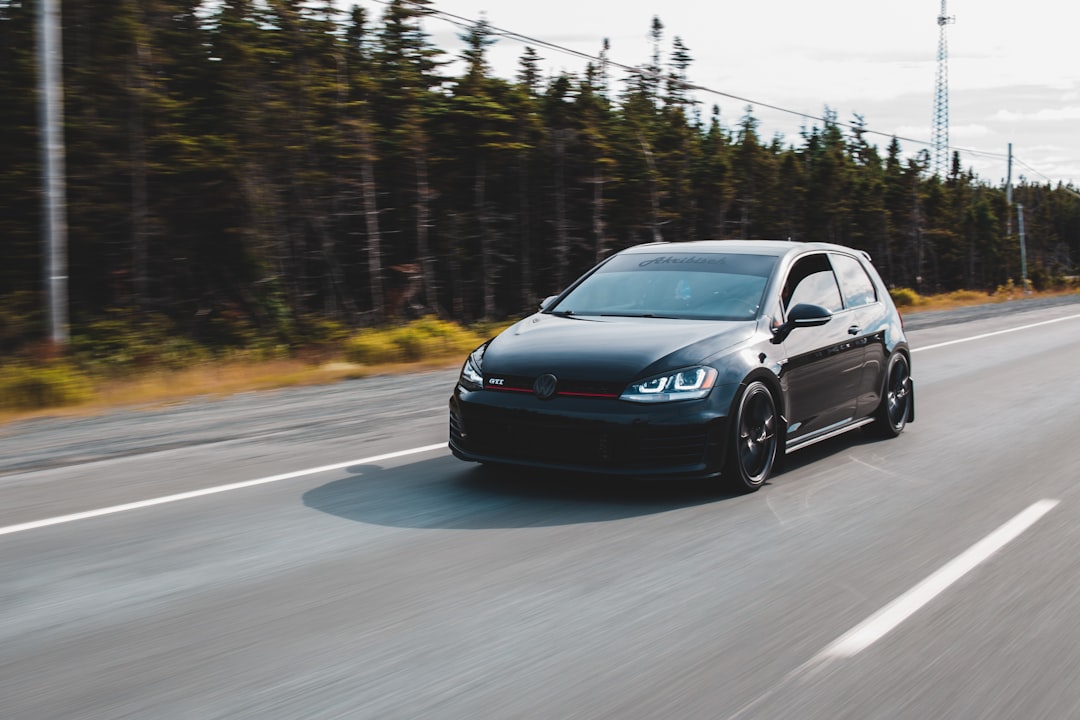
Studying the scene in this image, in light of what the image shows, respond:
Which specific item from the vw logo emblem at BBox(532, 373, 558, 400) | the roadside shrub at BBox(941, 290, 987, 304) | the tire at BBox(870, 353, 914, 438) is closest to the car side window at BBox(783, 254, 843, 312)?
the tire at BBox(870, 353, 914, 438)

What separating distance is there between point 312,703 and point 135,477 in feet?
14.7

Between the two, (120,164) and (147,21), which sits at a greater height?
(147,21)

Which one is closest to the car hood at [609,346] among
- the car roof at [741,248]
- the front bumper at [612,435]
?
the front bumper at [612,435]

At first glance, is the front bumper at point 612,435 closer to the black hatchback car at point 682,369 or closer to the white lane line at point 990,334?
the black hatchback car at point 682,369

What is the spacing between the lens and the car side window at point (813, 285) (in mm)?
8078

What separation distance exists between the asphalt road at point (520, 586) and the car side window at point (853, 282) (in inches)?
46.2

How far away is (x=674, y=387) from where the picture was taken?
6.63 m

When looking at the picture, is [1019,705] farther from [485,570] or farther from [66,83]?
[66,83]

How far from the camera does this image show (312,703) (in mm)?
3664

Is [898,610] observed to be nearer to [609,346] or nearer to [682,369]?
[682,369]

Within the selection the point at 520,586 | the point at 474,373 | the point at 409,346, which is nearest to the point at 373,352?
the point at 409,346

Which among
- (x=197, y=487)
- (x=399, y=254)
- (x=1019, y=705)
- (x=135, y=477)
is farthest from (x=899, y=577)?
(x=399, y=254)

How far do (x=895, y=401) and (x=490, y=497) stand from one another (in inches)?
166

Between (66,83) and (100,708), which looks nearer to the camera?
(100,708)
